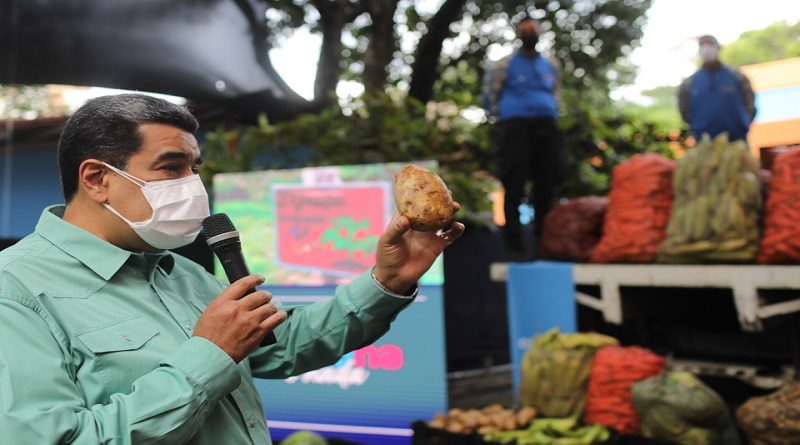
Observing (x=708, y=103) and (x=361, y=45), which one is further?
(x=361, y=45)

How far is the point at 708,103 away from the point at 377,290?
3.92 metres

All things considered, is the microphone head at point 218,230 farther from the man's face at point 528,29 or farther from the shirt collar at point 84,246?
the man's face at point 528,29

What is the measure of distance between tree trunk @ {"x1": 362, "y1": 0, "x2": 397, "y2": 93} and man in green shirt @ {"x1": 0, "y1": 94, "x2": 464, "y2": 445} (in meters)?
5.83

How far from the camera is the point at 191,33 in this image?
487 cm

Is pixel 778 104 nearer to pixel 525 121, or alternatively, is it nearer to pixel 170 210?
pixel 525 121

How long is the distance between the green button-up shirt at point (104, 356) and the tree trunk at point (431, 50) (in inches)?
236

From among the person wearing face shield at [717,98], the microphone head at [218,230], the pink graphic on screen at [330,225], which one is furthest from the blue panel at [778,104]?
the microphone head at [218,230]

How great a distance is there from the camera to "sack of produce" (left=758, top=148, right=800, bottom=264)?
3229 millimetres

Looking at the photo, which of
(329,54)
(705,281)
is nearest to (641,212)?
(705,281)

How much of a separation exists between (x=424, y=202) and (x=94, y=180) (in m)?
0.74

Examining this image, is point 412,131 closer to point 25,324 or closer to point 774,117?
point 774,117

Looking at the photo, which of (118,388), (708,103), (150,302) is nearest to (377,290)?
(150,302)

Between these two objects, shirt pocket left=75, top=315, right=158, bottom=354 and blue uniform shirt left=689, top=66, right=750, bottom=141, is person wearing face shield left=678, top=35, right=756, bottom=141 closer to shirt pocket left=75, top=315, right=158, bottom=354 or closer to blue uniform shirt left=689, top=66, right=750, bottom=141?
blue uniform shirt left=689, top=66, right=750, bottom=141

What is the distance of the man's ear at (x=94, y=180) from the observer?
1507 mm
